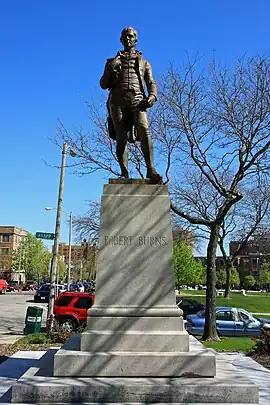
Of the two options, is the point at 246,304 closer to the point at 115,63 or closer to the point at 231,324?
the point at 231,324

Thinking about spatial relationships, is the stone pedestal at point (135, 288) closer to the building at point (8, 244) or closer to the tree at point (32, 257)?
the tree at point (32, 257)

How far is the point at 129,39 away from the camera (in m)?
8.29

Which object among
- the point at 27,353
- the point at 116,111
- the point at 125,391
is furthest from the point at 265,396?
the point at 27,353

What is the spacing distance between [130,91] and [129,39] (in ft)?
3.14

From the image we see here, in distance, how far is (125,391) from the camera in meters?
6.02

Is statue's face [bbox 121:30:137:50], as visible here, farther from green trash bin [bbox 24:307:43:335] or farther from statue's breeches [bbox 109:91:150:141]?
green trash bin [bbox 24:307:43:335]

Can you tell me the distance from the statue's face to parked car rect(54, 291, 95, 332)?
13.0 meters

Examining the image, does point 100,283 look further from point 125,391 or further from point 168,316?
point 125,391

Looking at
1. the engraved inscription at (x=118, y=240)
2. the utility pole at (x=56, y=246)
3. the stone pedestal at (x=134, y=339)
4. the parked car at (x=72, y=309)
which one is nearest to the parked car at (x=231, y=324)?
the parked car at (x=72, y=309)

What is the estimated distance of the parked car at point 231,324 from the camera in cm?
1889

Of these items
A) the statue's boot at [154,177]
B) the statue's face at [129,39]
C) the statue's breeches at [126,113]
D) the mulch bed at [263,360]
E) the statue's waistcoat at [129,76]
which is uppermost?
the statue's face at [129,39]

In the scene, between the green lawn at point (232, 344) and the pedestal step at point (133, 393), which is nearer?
the pedestal step at point (133, 393)

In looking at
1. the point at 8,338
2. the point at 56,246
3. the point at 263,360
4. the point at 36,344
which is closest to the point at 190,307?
the point at 56,246

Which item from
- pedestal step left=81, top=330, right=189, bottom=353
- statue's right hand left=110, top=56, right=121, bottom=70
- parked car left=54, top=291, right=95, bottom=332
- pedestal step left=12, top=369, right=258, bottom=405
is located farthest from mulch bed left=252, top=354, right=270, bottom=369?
parked car left=54, top=291, right=95, bottom=332
